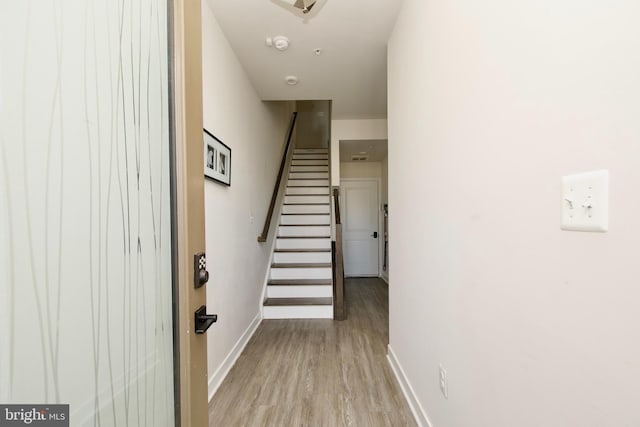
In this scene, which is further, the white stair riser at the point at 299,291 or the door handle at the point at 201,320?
the white stair riser at the point at 299,291

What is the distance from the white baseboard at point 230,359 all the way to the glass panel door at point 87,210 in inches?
50.1

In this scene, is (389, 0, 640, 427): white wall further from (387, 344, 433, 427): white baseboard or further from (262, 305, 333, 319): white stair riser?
(262, 305, 333, 319): white stair riser

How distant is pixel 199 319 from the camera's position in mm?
856

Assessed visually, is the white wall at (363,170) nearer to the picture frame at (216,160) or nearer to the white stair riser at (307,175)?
the white stair riser at (307,175)

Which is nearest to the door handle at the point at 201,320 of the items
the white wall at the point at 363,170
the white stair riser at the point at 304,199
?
the white stair riser at the point at 304,199

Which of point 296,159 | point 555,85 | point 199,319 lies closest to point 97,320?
point 199,319

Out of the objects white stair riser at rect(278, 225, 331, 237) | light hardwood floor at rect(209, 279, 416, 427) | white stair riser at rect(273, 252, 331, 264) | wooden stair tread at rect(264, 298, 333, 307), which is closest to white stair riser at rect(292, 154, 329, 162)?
white stair riser at rect(278, 225, 331, 237)

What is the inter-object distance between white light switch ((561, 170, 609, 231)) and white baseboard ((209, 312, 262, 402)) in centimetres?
212

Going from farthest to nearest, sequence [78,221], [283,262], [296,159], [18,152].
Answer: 1. [296,159]
2. [283,262]
3. [78,221]
4. [18,152]

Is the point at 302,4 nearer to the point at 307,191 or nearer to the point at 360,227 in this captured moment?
the point at 307,191

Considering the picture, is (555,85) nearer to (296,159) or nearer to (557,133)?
(557,133)

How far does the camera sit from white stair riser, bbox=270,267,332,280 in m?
3.71

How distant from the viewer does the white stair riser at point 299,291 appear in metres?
3.47

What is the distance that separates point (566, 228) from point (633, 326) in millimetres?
215
